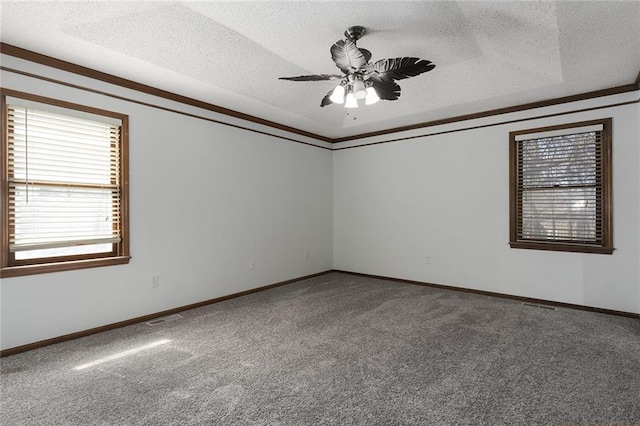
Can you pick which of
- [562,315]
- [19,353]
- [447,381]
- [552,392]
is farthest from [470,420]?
[19,353]

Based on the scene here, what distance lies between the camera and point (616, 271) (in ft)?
12.5

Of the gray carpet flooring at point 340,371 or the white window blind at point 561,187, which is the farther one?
the white window blind at point 561,187

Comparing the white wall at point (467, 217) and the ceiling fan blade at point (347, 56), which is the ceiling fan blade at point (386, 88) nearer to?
the ceiling fan blade at point (347, 56)

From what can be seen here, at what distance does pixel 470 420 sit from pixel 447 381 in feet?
1.40

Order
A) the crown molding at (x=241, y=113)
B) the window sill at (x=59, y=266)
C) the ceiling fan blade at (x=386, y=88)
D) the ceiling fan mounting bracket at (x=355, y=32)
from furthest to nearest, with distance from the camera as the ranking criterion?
the crown molding at (x=241, y=113)
the window sill at (x=59, y=266)
the ceiling fan blade at (x=386, y=88)
the ceiling fan mounting bracket at (x=355, y=32)

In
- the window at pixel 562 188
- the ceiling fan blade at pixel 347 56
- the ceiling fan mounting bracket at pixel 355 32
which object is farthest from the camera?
the window at pixel 562 188

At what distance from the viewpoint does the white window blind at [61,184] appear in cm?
289

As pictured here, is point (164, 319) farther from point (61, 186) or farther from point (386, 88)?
point (386, 88)

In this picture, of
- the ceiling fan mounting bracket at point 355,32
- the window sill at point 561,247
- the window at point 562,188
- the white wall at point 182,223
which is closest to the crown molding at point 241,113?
the white wall at point 182,223

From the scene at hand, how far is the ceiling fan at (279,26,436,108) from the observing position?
2.34 m

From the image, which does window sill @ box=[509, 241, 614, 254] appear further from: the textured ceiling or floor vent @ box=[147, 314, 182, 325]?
floor vent @ box=[147, 314, 182, 325]

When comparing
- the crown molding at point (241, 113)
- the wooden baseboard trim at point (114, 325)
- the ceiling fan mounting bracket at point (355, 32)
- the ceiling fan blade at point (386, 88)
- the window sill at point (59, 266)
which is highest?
the ceiling fan mounting bracket at point (355, 32)

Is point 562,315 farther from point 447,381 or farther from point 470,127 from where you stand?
point 470,127

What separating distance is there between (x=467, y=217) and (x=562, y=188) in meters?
1.16
